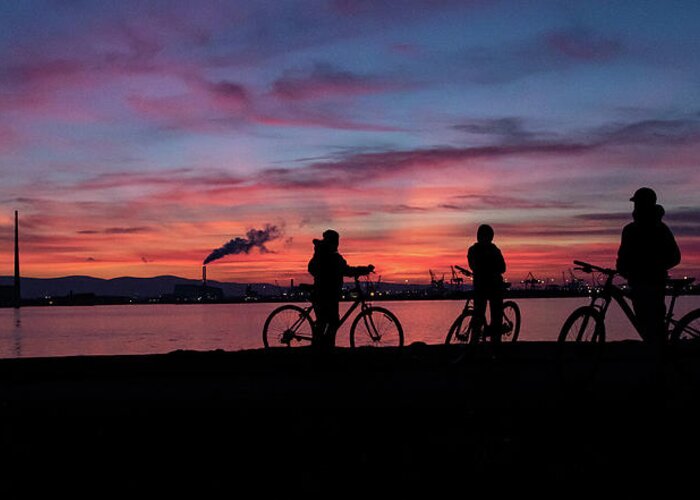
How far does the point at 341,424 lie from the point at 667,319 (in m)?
3.85

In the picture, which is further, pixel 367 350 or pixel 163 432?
pixel 367 350

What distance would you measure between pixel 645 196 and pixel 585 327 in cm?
160

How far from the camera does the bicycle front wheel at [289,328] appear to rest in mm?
14375

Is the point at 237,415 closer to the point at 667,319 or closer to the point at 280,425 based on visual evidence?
the point at 280,425

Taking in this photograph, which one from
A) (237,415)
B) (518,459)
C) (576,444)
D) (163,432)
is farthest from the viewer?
(237,415)

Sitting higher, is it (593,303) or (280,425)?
(593,303)

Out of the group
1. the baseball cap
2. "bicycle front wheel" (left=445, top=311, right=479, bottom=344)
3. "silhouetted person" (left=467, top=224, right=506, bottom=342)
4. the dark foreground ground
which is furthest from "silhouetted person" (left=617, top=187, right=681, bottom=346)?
"bicycle front wheel" (left=445, top=311, right=479, bottom=344)

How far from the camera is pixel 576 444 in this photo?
657 centimetres

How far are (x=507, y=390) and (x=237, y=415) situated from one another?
3.33m

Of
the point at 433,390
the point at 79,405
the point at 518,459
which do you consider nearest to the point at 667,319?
the point at 433,390

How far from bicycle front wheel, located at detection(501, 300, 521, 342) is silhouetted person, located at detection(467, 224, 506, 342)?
0.54 m

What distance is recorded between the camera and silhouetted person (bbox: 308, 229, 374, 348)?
12.6 meters

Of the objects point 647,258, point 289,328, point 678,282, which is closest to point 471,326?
point 289,328

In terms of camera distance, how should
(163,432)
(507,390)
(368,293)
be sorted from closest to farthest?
→ (163,432), (507,390), (368,293)
